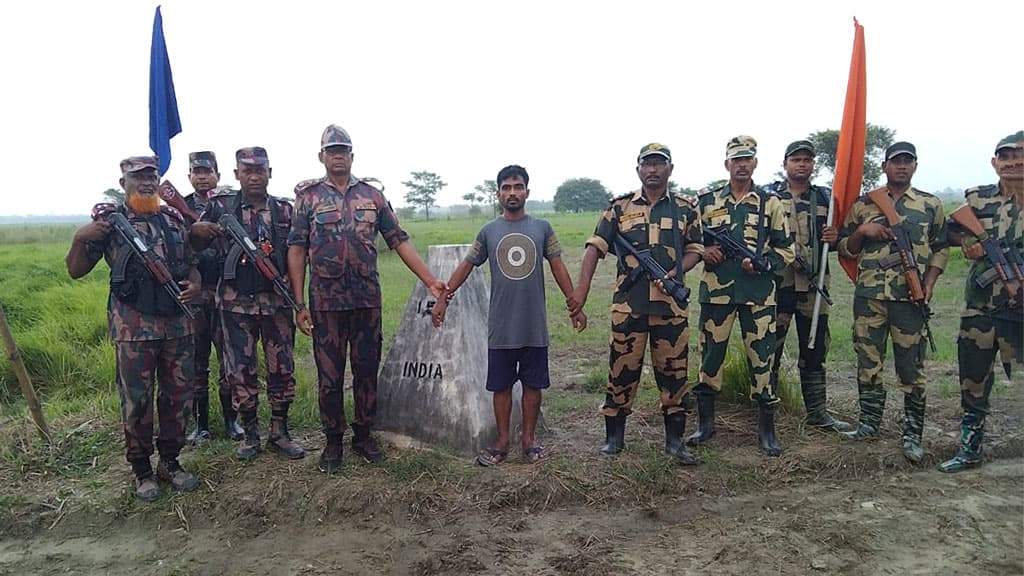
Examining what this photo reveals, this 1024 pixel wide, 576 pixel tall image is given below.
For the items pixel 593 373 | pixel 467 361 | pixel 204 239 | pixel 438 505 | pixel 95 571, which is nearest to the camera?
pixel 95 571

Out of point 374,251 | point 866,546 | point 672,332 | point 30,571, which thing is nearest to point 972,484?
point 866,546

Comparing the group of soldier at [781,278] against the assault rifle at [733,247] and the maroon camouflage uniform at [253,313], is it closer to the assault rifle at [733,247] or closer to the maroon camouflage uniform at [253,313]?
the assault rifle at [733,247]

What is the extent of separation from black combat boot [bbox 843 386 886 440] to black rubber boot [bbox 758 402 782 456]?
603mm

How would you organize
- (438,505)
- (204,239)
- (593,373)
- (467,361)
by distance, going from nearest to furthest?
1. (438,505)
2. (204,239)
3. (467,361)
4. (593,373)

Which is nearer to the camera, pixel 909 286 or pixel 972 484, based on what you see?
pixel 972 484

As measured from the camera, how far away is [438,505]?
12.5ft

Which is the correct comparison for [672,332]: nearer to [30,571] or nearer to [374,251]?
[374,251]

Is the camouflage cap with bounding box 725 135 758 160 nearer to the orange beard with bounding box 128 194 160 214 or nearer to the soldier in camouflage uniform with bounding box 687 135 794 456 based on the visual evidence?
the soldier in camouflage uniform with bounding box 687 135 794 456

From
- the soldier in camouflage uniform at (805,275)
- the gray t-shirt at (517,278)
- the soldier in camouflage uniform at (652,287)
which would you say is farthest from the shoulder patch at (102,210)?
the soldier in camouflage uniform at (805,275)

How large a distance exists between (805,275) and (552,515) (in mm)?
2539

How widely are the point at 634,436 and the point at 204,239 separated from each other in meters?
3.30

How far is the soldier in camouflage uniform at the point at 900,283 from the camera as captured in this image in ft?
14.4

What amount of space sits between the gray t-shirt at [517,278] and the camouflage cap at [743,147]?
136cm

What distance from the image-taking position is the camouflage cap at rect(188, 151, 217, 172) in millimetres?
4867
